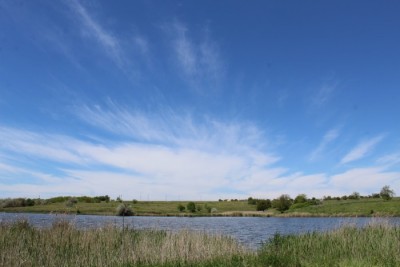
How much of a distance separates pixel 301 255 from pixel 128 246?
314 inches

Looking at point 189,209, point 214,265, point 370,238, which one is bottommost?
point 214,265

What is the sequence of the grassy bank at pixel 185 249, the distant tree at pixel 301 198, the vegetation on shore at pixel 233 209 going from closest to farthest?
the grassy bank at pixel 185 249, the vegetation on shore at pixel 233 209, the distant tree at pixel 301 198

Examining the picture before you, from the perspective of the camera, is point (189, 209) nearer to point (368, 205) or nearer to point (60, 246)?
point (368, 205)

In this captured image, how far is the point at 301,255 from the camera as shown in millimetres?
16844

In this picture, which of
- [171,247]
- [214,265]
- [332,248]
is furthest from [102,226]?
[332,248]

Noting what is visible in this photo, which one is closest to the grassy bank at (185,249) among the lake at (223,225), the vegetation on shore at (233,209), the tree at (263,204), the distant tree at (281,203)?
the lake at (223,225)

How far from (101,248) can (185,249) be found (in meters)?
3.88

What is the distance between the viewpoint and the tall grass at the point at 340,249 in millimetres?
14586

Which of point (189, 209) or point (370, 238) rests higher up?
point (189, 209)

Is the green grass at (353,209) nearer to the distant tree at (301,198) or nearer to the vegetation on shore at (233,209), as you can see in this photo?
the vegetation on shore at (233,209)

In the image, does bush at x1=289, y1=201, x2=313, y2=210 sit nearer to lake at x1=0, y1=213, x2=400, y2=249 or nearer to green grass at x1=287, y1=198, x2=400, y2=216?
green grass at x1=287, y1=198, x2=400, y2=216

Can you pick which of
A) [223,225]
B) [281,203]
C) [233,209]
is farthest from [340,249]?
[233,209]

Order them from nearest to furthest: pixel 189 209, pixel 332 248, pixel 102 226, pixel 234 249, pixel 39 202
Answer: pixel 332 248, pixel 234 249, pixel 102 226, pixel 189 209, pixel 39 202

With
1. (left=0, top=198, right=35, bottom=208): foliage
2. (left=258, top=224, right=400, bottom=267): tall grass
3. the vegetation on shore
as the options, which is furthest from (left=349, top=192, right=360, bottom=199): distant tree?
(left=258, top=224, right=400, bottom=267): tall grass
